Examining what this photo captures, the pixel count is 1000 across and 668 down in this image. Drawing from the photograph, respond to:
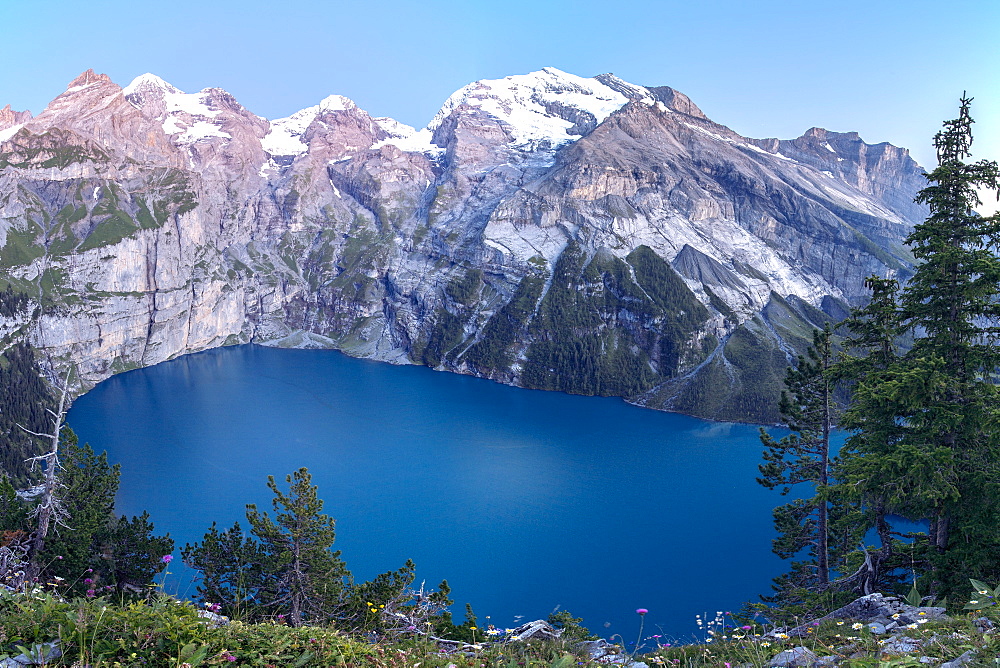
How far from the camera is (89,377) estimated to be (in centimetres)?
14312

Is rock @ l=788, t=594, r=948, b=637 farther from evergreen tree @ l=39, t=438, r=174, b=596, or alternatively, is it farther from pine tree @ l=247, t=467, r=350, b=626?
evergreen tree @ l=39, t=438, r=174, b=596

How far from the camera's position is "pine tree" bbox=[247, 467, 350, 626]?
21.2m

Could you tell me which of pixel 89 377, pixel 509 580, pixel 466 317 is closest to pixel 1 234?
pixel 89 377

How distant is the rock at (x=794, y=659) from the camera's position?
8.26 meters

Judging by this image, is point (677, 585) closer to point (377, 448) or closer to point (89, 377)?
point (377, 448)

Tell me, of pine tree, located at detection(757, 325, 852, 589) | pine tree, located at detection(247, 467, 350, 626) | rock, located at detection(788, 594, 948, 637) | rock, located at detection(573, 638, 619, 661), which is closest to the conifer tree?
rock, located at detection(788, 594, 948, 637)

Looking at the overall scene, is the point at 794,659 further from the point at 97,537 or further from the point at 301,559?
the point at 97,537

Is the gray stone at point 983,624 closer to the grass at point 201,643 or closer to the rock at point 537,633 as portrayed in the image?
the grass at point 201,643

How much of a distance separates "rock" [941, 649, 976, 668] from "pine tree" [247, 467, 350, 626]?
18722 millimetres

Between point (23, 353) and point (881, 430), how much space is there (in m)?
149

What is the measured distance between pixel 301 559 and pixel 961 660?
67.9ft

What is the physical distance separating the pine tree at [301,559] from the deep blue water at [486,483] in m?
23.9

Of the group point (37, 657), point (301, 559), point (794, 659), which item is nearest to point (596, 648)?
point (794, 659)

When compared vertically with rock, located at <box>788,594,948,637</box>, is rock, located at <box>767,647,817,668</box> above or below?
above
